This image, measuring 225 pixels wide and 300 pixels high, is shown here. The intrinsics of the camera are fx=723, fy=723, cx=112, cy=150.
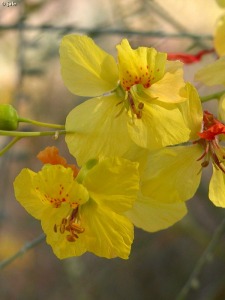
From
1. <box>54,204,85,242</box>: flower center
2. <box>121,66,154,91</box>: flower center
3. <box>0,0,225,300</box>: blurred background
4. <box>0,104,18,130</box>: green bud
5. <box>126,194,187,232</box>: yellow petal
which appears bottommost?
<box>0,0,225,300</box>: blurred background

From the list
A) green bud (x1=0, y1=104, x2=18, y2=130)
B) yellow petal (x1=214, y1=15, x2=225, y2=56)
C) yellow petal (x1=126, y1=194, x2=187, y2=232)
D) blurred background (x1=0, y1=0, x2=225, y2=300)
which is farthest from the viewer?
blurred background (x1=0, y1=0, x2=225, y2=300)

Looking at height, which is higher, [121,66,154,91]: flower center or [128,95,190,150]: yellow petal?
[121,66,154,91]: flower center

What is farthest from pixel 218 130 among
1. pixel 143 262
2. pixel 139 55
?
pixel 143 262

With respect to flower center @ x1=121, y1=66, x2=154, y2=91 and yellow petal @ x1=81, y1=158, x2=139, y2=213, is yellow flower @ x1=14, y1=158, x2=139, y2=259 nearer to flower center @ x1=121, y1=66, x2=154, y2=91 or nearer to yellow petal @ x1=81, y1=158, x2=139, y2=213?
yellow petal @ x1=81, y1=158, x2=139, y2=213

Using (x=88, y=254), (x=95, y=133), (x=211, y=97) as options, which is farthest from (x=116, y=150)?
(x=88, y=254)

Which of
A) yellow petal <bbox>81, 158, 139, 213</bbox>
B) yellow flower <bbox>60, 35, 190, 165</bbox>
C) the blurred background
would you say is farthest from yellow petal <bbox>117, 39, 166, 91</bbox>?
the blurred background

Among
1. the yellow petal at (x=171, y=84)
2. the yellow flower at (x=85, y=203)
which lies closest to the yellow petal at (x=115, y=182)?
the yellow flower at (x=85, y=203)

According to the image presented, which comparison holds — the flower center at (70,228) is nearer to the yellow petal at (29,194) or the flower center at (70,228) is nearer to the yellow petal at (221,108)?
the yellow petal at (29,194)
